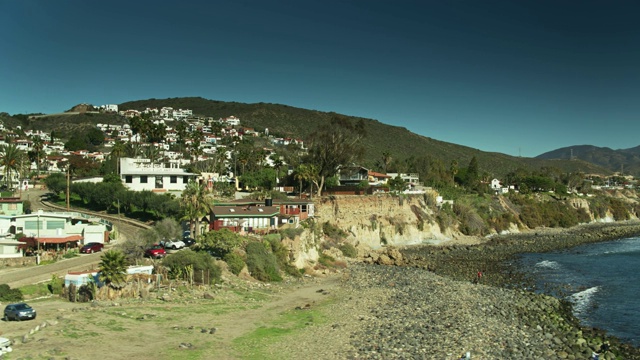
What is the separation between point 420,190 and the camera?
312 ft

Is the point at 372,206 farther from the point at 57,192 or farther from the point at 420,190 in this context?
the point at 57,192

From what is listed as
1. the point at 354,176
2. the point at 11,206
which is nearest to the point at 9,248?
the point at 11,206

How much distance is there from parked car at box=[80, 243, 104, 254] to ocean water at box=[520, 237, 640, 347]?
39098 millimetres

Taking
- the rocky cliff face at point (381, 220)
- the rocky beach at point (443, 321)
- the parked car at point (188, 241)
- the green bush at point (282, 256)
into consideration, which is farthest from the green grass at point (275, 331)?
the rocky cliff face at point (381, 220)

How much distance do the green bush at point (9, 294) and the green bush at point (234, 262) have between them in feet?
48.9

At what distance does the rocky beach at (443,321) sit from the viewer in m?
24.8

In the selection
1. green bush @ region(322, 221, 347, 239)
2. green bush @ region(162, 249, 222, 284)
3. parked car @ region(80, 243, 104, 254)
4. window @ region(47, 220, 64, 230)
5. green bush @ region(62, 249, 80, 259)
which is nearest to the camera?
green bush @ region(162, 249, 222, 284)

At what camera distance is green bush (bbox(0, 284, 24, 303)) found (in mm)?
27609

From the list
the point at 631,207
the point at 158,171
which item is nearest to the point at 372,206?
the point at 158,171

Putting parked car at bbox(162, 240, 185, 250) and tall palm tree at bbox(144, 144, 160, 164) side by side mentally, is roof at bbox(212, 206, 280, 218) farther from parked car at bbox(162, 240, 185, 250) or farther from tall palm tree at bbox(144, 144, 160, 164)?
tall palm tree at bbox(144, 144, 160, 164)

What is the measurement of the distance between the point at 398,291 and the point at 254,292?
11.5 metres

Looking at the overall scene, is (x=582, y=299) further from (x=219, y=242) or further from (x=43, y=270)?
(x=43, y=270)

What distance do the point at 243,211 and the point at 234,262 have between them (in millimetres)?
13621

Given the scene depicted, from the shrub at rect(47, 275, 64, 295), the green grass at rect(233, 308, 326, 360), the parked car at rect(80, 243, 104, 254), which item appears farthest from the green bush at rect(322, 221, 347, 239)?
the shrub at rect(47, 275, 64, 295)
